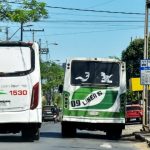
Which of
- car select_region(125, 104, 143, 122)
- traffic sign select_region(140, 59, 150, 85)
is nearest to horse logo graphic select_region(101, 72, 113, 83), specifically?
traffic sign select_region(140, 59, 150, 85)

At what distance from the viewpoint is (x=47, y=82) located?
117 metres

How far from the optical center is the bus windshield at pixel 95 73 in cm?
2447

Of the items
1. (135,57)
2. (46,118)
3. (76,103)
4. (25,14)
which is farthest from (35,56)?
(135,57)

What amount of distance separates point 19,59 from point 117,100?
21.5ft

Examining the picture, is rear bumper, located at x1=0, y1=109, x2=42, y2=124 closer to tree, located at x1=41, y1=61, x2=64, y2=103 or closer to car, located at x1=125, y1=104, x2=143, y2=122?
car, located at x1=125, y1=104, x2=143, y2=122

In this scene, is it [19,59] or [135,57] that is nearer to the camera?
[19,59]

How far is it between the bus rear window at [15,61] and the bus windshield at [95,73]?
18.5 ft

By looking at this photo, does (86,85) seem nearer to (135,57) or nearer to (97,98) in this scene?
(97,98)

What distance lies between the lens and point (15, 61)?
18.9 metres

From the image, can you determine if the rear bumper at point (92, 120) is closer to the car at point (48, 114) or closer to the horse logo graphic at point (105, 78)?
the horse logo graphic at point (105, 78)

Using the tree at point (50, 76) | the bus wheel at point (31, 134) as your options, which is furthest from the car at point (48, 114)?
the bus wheel at point (31, 134)

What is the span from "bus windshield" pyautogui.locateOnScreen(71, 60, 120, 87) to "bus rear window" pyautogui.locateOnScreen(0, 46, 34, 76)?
565 centimetres

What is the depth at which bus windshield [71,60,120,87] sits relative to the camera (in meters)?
24.5

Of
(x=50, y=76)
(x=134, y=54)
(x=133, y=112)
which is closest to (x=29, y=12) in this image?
(x=133, y=112)
